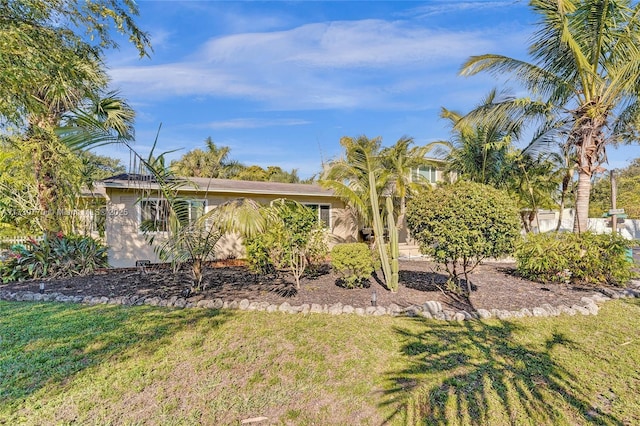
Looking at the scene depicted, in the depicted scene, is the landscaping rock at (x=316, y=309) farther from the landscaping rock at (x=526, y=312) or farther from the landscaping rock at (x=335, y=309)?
the landscaping rock at (x=526, y=312)

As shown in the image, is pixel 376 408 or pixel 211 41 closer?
pixel 376 408

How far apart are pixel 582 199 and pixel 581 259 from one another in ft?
5.27

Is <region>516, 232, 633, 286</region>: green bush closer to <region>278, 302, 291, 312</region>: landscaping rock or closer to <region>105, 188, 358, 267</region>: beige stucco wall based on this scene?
<region>278, 302, 291, 312</region>: landscaping rock

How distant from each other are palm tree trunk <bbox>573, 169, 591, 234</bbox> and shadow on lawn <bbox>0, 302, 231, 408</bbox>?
8.77 meters

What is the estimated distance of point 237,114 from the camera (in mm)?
17531

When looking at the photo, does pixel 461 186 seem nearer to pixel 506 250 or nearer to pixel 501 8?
pixel 506 250

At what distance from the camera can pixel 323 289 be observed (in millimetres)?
7125

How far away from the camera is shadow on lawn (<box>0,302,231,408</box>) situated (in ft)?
11.8

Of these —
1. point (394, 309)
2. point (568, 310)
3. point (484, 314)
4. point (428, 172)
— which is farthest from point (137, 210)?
point (428, 172)

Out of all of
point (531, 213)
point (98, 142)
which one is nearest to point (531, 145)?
point (531, 213)

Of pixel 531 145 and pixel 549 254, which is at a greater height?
pixel 531 145

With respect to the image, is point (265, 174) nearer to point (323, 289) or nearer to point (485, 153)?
point (485, 153)

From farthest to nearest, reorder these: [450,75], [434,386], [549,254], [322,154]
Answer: [322,154], [450,75], [549,254], [434,386]

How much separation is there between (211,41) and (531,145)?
1124 cm
